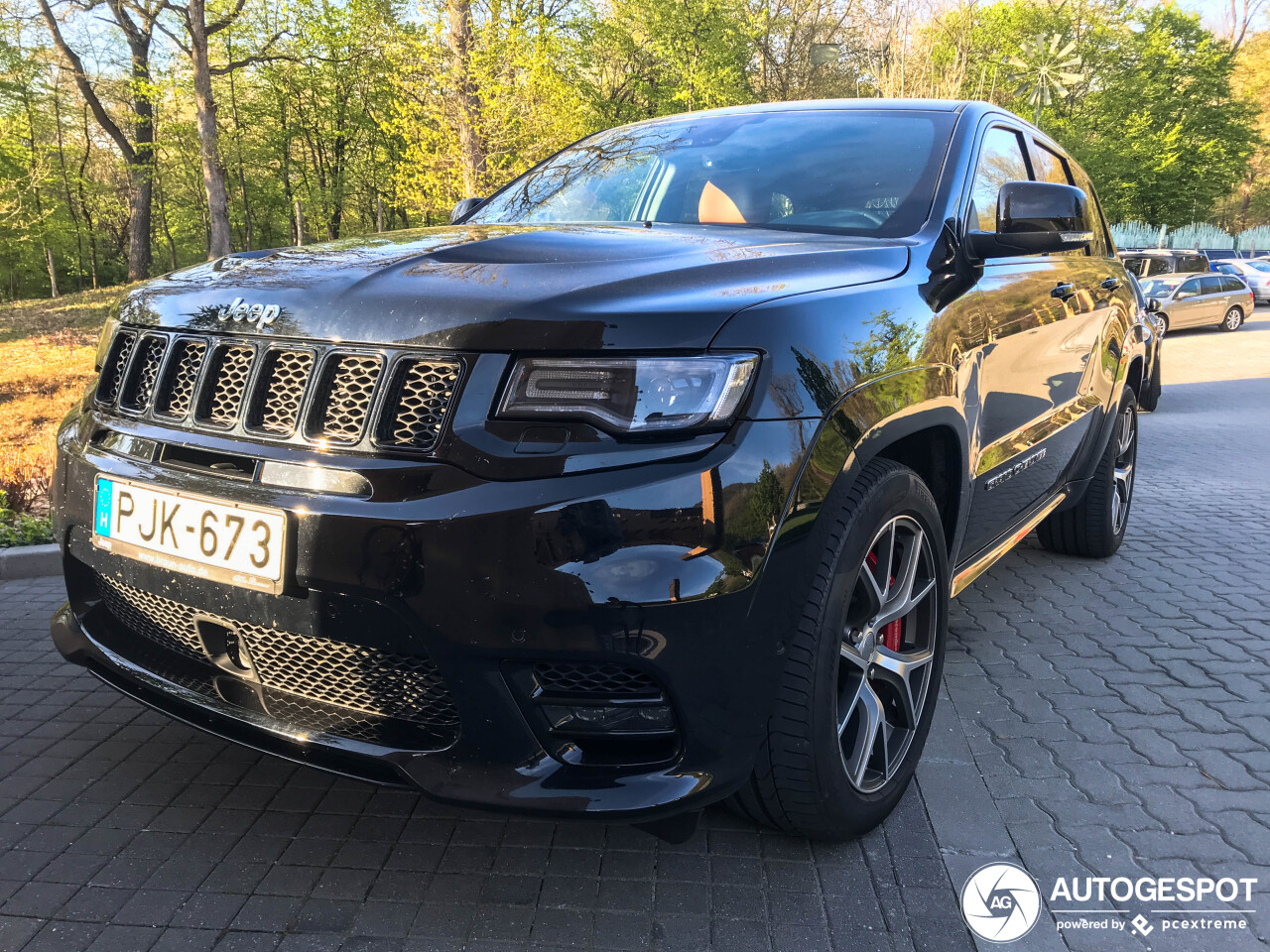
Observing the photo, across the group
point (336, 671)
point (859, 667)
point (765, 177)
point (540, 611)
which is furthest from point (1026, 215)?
point (336, 671)

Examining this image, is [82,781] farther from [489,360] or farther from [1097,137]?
[1097,137]

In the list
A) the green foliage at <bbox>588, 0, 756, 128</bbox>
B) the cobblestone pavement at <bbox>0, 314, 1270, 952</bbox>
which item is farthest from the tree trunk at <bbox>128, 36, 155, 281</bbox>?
the cobblestone pavement at <bbox>0, 314, 1270, 952</bbox>

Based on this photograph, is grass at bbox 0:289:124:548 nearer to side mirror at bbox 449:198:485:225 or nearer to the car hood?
the car hood

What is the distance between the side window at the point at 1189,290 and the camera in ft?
73.5

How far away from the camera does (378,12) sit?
24.8 m

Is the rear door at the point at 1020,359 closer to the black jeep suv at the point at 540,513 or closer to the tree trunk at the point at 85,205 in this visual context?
the black jeep suv at the point at 540,513

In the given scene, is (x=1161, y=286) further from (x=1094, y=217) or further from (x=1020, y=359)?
(x=1020, y=359)

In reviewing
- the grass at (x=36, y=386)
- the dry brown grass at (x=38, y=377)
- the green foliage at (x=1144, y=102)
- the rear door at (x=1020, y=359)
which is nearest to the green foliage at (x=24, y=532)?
the grass at (x=36, y=386)

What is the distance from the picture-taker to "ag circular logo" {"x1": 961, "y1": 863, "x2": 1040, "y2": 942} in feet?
6.66

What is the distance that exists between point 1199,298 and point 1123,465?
69.3ft

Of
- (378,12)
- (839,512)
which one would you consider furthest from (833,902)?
(378,12)

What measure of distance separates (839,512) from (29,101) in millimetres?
36153

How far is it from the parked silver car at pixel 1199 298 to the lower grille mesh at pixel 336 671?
23841 mm

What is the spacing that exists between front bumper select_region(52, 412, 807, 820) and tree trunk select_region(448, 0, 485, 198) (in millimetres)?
12762
